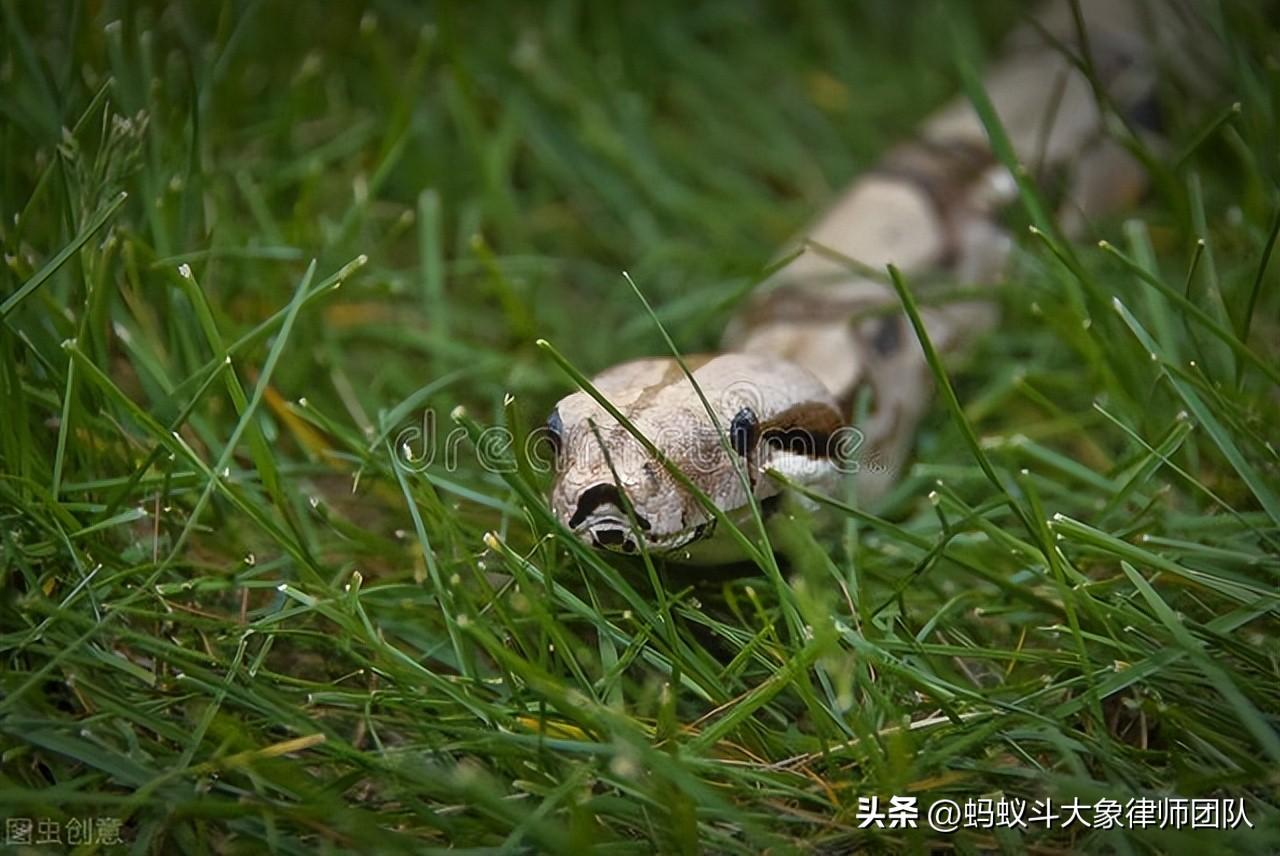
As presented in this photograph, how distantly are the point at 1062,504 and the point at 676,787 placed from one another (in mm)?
1700

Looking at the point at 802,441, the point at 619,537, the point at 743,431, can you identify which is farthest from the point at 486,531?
the point at 802,441

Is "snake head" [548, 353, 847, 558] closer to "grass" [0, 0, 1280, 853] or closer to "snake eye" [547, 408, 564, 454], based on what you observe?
"snake eye" [547, 408, 564, 454]

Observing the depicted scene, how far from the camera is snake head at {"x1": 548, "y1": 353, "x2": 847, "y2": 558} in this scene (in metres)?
2.75

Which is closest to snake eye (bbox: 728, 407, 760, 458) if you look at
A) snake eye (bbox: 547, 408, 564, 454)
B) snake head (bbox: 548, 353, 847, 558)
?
snake head (bbox: 548, 353, 847, 558)

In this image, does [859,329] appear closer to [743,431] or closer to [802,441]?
[802,441]

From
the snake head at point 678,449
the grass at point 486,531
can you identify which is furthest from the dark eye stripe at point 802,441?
the grass at point 486,531

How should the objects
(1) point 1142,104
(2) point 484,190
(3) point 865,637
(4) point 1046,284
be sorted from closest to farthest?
(3) point 865,637
(4) point 1046,284
(2) point 484,190
(1) point 1142,104

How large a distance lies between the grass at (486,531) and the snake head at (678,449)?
0.12 meters

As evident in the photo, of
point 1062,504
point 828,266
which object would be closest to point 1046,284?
point 828,266

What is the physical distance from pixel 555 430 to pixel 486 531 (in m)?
0.36

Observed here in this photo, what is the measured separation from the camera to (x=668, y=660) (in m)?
2.70

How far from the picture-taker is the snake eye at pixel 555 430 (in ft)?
9.73

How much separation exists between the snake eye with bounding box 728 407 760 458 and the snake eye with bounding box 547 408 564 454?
0.43m

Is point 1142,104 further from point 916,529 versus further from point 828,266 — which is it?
point 916,529
